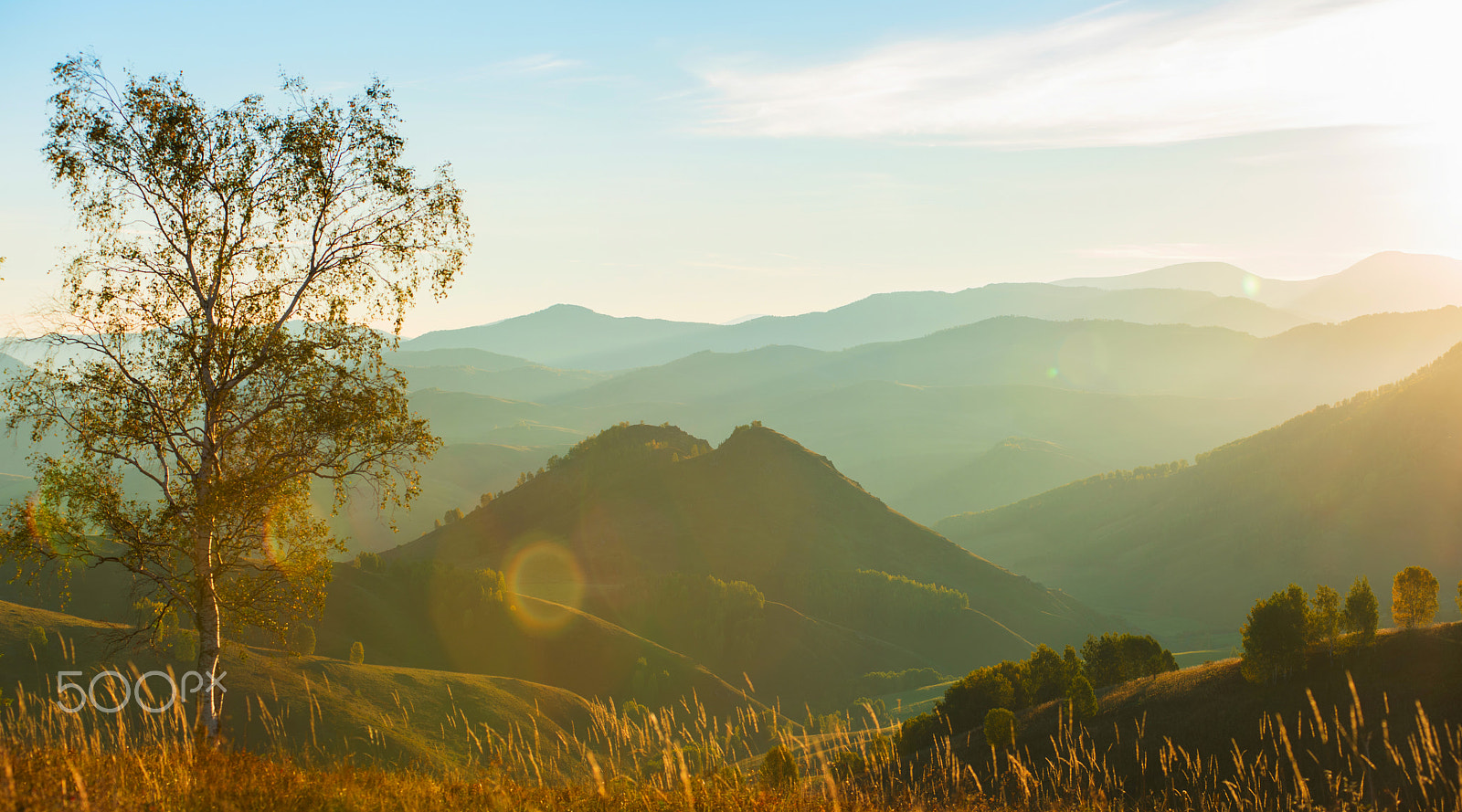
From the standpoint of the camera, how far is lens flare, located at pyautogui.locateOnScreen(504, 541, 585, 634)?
232 ft

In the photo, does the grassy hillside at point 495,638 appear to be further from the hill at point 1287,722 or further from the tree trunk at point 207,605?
the tree trunk at point 207,605

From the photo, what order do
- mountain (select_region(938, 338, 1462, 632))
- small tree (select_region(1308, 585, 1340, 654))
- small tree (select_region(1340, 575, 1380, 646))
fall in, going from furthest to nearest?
mountain (select_region(938, 338, 1462, 632)), small tree (select_region(1308, 585, 1340, 654)), small tree (select_region(1340, 575, 1380, 646))

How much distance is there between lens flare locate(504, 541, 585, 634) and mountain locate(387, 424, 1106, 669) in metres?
0.73

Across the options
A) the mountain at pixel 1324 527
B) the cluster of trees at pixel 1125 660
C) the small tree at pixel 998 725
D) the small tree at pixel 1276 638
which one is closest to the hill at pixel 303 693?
the small tree at pixel 998 725

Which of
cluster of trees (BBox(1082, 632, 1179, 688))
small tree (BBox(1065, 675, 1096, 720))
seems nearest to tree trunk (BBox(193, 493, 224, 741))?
small tree (BBox(1065, 675, 1096, 720))

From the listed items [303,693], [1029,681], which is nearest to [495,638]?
[303,693]

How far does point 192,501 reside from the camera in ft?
55.2

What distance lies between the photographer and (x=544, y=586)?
96.7m

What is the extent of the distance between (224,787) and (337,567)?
208 ft

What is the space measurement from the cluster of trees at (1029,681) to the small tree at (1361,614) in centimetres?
1083

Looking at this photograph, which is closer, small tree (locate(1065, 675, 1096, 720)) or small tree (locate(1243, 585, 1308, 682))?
small tree (locate(1243, 585, 1308, 682))

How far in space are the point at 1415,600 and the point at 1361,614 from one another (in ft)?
10.8

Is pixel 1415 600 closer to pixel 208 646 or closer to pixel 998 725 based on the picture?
pixel 998 725

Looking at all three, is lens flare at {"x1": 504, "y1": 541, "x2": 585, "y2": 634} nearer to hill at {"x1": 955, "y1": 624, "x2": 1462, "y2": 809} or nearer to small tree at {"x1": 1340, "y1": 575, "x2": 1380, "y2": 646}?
hill at {"x1": 955, "y1": 624, "x2": 1462, "y2": 809}
